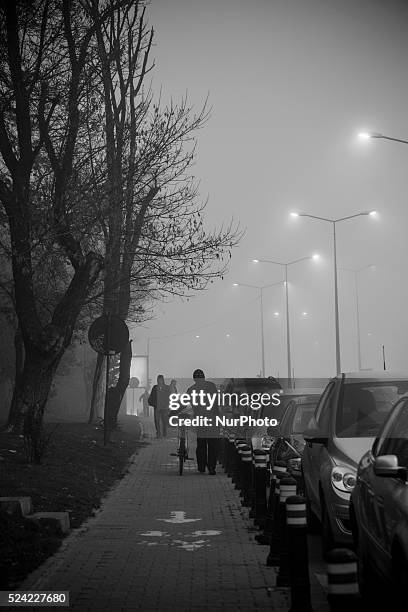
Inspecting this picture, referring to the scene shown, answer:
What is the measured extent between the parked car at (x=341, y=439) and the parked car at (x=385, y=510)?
3.11ft

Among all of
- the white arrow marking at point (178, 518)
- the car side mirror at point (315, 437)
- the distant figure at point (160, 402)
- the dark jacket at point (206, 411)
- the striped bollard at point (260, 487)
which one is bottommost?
the white arrow marking at point (178, 518)

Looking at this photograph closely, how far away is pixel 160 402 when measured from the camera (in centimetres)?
3288

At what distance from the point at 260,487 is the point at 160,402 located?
68.9ft

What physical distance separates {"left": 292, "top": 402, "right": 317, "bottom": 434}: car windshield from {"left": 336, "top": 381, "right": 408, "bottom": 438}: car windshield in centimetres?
329

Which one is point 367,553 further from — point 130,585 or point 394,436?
point 130,585

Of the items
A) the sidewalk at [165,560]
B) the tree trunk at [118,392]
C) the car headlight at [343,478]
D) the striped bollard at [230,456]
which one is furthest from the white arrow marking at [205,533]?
the tree trunk at [118,392]

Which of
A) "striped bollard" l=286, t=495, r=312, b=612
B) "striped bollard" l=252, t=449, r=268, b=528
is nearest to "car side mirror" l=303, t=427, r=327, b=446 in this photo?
"striped bollard" l=252, t=449, r=268, b=528

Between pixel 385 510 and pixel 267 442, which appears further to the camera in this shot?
pixel 267 442

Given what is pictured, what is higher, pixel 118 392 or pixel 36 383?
pixel 118 392

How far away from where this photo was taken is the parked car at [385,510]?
6.12m

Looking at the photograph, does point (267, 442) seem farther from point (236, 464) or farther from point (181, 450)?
point (181, 450)

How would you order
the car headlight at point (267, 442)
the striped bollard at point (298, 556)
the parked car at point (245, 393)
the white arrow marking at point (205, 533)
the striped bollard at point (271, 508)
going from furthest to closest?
the parked car at point (245, 393) < the car headlight at point (267, 442) < the white arrow marking at point (205, 533) < the striped bollard at point (271, 508) < the striped bollard at point (298, 556)

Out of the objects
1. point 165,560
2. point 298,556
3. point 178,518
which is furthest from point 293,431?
point 298,556

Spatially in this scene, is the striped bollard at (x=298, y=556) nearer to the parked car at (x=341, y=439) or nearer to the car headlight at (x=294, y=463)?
the parked car at (x=341, y=439)
